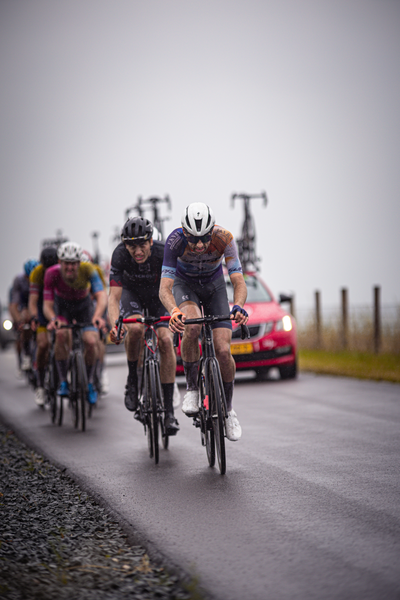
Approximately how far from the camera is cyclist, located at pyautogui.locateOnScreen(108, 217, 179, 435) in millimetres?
7758

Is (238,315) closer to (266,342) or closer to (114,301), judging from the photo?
(114,301)

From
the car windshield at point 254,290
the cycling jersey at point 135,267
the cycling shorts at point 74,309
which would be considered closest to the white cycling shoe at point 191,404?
the cycling jersey at point 135,267

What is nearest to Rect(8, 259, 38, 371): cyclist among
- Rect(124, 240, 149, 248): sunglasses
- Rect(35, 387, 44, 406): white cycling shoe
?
Rect(35, 387, 44, 406): white cycling shoe

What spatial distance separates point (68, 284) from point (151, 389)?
135 inches

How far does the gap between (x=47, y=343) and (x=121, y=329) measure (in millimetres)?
4316

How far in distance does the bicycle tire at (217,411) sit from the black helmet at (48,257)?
5.12 meters

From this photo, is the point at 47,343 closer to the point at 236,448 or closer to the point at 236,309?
the point at 236,448

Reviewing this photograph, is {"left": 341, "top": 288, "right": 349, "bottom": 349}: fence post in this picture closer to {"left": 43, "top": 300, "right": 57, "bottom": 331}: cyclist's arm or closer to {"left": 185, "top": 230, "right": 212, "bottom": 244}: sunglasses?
{"left": 43, "top": 300, "right": 57, "bottom": 331}: cyclist's arm

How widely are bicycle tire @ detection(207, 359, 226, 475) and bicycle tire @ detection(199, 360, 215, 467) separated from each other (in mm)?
73

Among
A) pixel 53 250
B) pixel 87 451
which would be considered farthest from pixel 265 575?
pixel 53 250

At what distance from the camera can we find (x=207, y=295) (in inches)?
291

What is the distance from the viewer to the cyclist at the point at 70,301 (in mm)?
9984

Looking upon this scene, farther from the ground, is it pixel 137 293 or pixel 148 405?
pixel 137 293

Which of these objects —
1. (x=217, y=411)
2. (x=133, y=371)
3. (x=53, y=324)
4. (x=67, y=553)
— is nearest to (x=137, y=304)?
(x=133, y=371)
